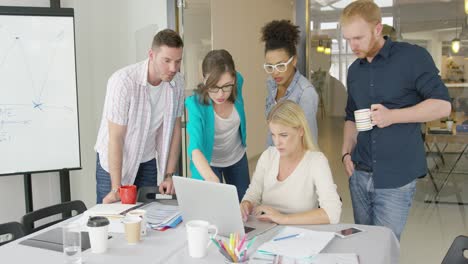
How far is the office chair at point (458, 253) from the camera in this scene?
1.55m

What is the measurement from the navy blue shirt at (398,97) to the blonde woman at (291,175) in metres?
0.26

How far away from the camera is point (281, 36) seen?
2.34 meters

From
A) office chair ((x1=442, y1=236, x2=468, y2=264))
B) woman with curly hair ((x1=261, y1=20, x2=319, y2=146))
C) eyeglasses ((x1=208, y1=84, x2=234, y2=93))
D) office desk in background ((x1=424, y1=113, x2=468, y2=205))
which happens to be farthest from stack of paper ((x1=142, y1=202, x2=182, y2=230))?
office desk in background ((x1=424, y1=113, x2=468, y2=205))

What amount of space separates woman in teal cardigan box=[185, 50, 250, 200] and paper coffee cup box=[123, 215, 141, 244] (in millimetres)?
549

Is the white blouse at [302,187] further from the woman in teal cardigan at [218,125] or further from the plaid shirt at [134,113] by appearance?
the plaid shirt at [134,113]

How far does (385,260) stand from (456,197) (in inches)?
112

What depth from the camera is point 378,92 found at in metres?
2.01

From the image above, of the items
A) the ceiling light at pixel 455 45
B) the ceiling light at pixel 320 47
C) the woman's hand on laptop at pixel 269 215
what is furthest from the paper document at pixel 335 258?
the ceiling light at pixel 455 45

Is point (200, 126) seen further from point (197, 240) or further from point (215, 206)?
point (197, 240)

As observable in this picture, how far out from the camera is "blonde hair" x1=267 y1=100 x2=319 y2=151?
1989mm

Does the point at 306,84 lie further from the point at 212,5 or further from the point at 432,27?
the point at 212,5

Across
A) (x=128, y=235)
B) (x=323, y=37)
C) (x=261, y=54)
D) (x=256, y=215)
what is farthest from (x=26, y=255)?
(x=261, y=54)

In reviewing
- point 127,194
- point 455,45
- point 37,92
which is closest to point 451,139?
point 455,45

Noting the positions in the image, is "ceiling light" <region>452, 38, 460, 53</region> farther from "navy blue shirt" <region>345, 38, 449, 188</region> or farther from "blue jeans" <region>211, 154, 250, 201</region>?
"blue jeans" <region>211, 154, 250, 201</region>
